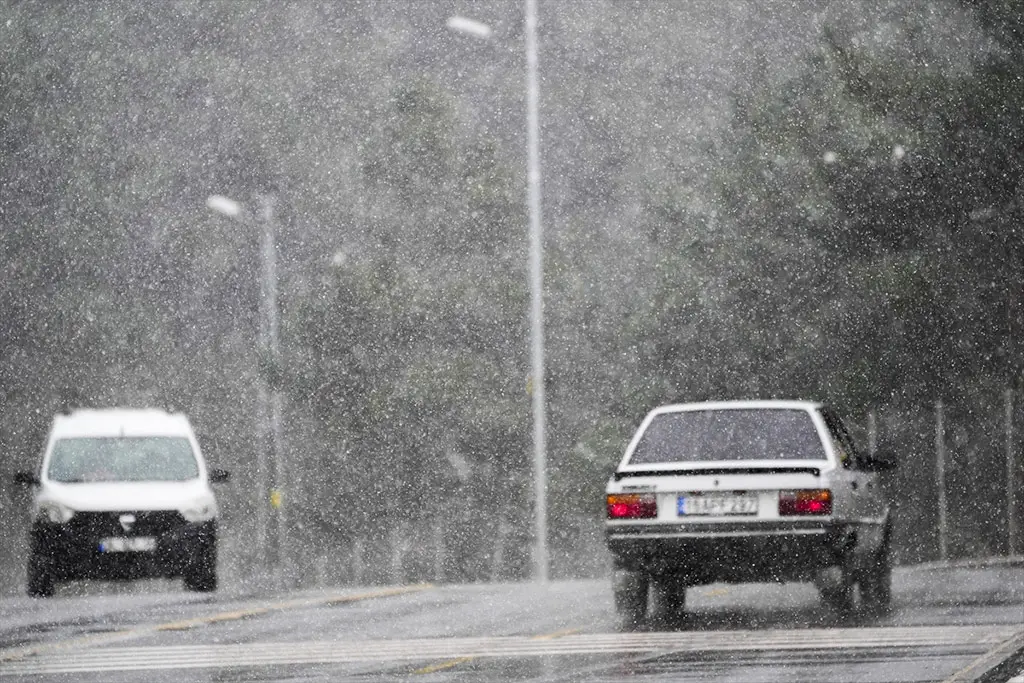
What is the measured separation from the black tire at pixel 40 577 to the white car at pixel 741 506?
7759mm

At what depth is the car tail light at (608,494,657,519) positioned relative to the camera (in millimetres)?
14648

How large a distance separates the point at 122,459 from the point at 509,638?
9.74m

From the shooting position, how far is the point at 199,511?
69.9 ft

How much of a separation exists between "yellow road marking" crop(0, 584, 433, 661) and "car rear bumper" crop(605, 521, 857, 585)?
296 centimetres

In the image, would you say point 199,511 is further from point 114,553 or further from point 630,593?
point 630,593

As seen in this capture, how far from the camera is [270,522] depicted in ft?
123

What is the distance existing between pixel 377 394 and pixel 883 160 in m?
17.5

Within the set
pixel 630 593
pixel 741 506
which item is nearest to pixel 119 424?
pixel 630 593

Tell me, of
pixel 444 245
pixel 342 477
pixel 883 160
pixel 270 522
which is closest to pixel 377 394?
pixel 342 477

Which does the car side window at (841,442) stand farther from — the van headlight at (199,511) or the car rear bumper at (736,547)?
the van headlight at (199,511)

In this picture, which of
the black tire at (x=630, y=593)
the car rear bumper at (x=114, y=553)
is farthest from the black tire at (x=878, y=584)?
the car rear bumper at (x=114, y=553)

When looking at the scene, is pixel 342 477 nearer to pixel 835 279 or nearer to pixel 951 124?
pixel 835 279

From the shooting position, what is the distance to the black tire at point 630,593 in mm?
15000

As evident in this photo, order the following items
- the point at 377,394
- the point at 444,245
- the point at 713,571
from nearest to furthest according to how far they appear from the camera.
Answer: the point at 713,571 → the point at 377,394 → the point at 444,245
